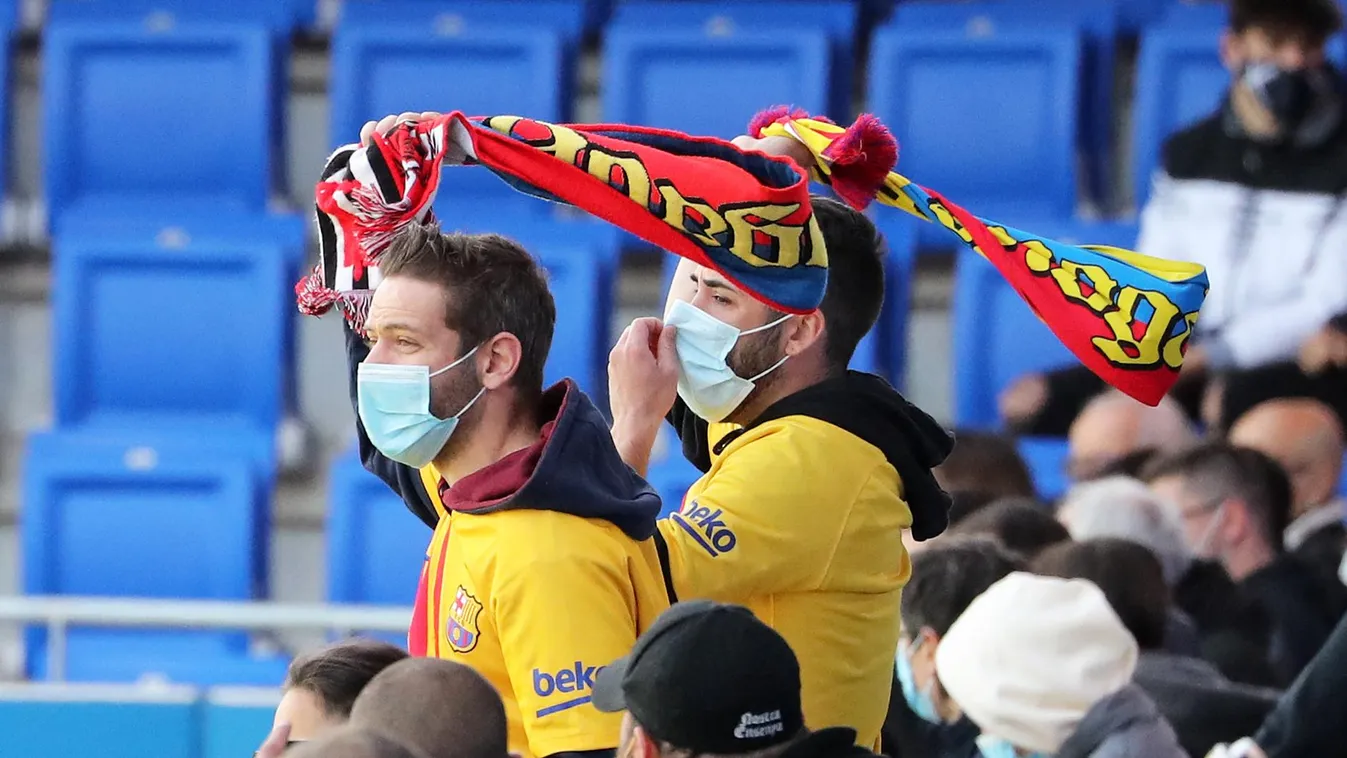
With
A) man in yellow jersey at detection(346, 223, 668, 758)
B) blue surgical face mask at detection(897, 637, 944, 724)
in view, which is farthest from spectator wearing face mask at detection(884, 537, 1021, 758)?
man in yellow jersey at detection(346, 223, 668, 758)

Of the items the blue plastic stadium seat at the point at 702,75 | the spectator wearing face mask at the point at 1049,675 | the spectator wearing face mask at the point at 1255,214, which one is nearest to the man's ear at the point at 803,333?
the spectator wearing face mask at the point at 1049,675

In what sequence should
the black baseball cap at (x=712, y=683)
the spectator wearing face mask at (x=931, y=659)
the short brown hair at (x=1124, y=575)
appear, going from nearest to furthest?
1. the black baseball cap at (x=712, y=683)
2. the spectator wearing face mask at (x=931, y=659)
3. the short brown hair at (x=1124, y=575)

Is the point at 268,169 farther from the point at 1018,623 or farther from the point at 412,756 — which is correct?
the point at 412,756

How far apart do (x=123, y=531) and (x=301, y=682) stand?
3441 mm

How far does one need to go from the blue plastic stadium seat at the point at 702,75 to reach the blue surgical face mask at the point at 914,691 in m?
2.80

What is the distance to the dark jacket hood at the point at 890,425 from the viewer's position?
2791mm

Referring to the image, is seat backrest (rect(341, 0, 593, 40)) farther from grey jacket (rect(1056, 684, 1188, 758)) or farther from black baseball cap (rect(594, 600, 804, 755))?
black baseball cap (rect(594, 600, 804, 755))

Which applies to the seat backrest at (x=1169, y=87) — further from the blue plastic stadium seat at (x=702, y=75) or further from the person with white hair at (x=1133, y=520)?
the person with white hair at (x=1133, y=520)

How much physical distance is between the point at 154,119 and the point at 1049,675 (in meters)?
3.99

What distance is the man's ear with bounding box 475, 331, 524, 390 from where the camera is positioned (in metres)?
2.71

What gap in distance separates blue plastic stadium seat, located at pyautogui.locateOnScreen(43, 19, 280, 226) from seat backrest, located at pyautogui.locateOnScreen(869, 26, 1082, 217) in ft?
6.06

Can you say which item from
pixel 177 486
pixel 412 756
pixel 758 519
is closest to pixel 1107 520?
pixel 758 519

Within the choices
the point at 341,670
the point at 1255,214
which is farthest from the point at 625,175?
the point at 1255,214

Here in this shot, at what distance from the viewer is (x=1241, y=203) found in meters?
6.17
